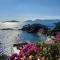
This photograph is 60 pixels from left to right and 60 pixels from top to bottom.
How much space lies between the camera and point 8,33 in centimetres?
318

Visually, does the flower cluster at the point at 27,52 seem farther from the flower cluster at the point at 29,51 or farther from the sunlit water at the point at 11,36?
the sunlit water at the point at 11,36

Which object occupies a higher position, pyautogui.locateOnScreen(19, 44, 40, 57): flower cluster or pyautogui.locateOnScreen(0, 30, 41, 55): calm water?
pyautogui.locateOnScreen(19, 44, 40, 57): flower cluster

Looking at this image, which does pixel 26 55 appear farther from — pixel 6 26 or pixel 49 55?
pixel 6 26

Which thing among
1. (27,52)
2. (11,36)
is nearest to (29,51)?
(27,52)

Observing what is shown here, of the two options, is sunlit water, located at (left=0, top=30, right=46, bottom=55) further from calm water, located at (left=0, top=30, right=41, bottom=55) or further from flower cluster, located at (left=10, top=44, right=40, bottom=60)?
flower cluster, located at (left=10, top=44, right=40, bottom=60)

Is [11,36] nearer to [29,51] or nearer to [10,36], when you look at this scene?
[10,36]

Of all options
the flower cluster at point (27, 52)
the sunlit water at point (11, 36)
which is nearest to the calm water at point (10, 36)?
the sunlit water at point (11, 36)

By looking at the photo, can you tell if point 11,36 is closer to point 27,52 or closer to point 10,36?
point 10,36

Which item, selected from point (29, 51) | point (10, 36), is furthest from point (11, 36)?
point (29, 51)

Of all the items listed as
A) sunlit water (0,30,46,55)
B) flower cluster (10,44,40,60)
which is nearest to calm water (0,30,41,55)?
sunlit water (0,30,46,55)

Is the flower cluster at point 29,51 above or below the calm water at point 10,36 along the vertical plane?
above

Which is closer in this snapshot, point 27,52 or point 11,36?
point 27,52

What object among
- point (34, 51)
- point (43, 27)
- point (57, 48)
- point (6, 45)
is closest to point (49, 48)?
point (57, 48)

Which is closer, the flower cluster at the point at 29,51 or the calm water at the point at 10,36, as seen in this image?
the flower cluster at the point at 29,51
